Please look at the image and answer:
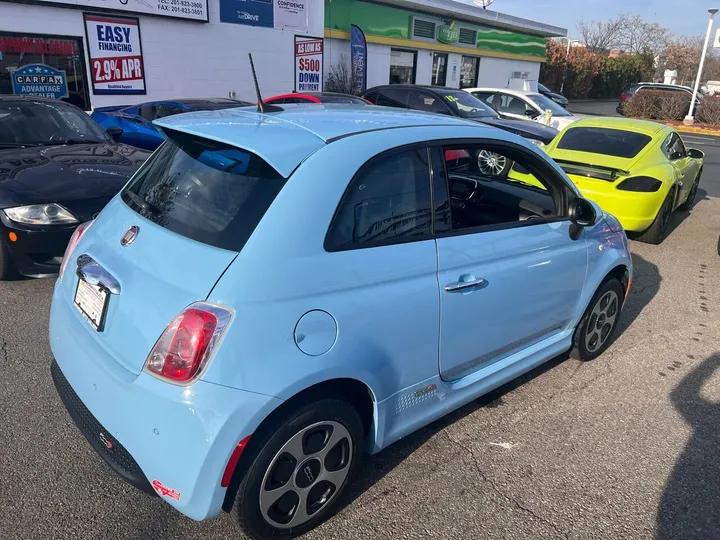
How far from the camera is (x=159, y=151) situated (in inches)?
108

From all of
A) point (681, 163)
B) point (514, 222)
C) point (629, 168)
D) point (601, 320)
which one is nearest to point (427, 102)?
point (681, 163)

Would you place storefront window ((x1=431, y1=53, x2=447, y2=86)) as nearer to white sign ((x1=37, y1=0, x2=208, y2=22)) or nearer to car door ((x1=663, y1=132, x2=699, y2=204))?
white sign ((x1=37, y1=0, x2=208, y2=22))

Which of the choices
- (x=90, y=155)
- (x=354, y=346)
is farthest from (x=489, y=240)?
(x=90, y=155)

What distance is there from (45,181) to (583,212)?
409 centimetres

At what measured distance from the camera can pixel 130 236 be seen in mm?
2355

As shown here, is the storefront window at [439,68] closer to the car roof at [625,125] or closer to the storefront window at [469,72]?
the storefront window at [469,72]

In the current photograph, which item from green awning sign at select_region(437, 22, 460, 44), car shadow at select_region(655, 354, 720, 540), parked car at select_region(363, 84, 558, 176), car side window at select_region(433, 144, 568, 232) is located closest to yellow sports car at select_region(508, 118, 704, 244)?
parked car at select_region(363, 84, 558, 176)

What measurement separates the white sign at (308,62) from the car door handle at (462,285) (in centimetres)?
1596

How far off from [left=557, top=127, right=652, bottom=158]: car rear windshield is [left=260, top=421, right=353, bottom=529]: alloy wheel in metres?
6.20

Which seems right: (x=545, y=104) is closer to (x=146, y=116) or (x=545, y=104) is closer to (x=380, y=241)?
(x=146, y=116)

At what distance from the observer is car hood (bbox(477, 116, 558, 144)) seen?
999 centimetres

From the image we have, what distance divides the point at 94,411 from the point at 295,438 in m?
0.82

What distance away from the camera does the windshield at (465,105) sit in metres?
10.8

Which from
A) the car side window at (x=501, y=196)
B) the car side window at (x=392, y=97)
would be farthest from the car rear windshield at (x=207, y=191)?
the car side window at (x=392, y=97)
